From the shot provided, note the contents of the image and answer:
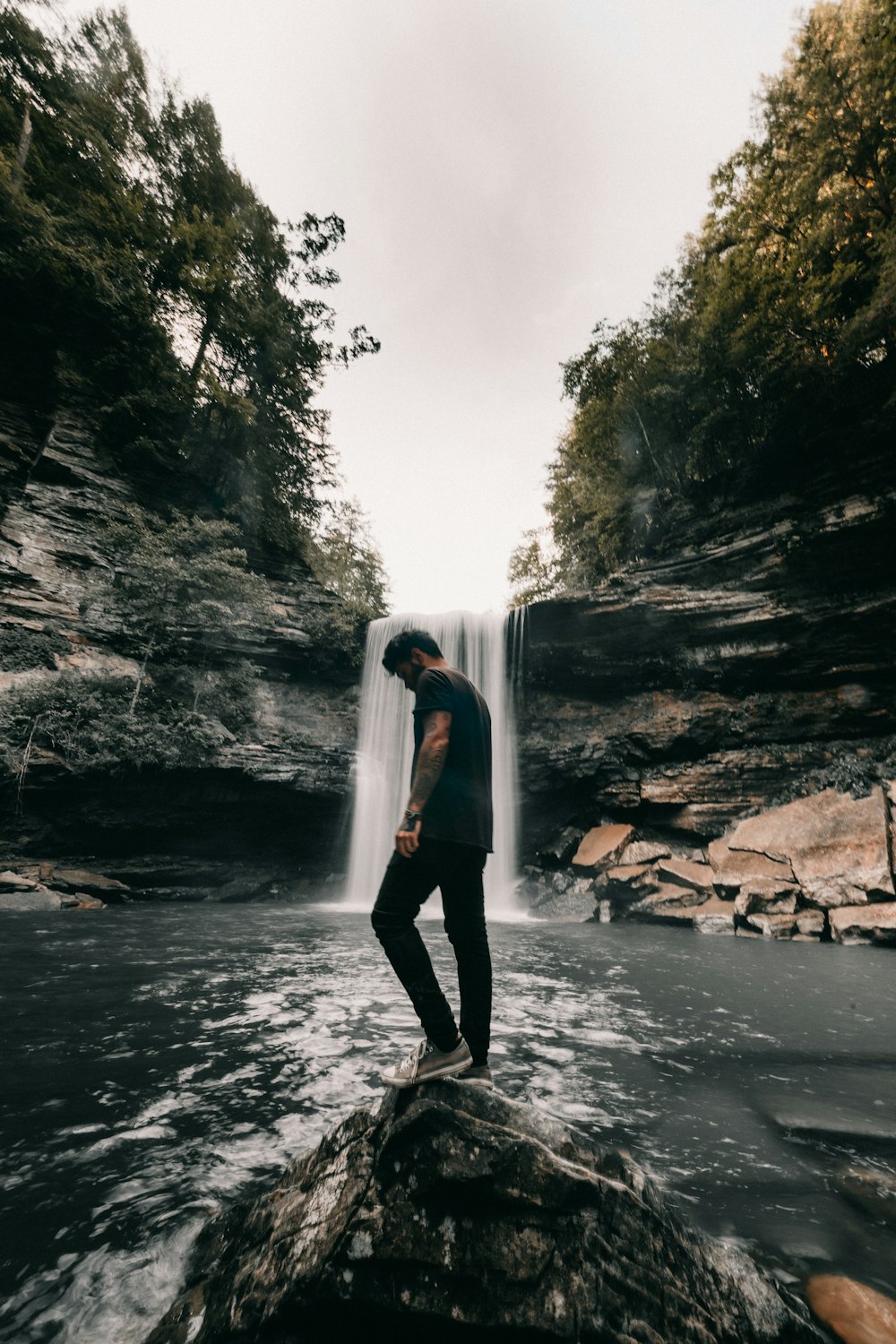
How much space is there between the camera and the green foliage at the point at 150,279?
16453 mm

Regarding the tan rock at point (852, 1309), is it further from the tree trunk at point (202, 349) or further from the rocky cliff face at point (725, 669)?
the tree trunk at point (202, 349)

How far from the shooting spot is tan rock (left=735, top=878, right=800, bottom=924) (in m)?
10.5

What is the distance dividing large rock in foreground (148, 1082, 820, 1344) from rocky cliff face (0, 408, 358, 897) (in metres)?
12.4

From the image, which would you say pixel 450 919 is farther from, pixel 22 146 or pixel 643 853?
pixel 22 146

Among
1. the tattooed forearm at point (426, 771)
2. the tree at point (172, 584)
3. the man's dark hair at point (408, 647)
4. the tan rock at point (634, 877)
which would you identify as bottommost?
the tan rock at point (634, 877)

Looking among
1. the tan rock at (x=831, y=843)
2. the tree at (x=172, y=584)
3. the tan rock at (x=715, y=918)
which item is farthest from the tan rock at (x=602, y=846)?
the tree at (x=172, y=584)

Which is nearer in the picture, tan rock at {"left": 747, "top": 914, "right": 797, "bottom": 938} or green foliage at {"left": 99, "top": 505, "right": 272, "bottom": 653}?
tan rock at {"left": 747, "top": 914, "right": 797, "bottom": 938}

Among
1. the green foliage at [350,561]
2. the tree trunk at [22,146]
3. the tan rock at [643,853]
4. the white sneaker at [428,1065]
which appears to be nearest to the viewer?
the white sneaker at [428,1065]

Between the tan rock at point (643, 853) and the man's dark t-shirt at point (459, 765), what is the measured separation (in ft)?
41.7

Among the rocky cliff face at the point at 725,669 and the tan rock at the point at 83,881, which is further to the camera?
the rocky cliff face at the point at 725,669

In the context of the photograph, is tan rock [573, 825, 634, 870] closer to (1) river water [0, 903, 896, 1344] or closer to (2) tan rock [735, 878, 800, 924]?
(2) tan rock [735, 878, 800, 924]

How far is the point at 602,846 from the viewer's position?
1492 centimetres

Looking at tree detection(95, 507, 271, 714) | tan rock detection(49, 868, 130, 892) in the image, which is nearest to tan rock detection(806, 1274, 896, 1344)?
tan rock detection(49, 868, 130, 892)

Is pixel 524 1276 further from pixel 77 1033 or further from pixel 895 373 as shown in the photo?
pixel 895 373
